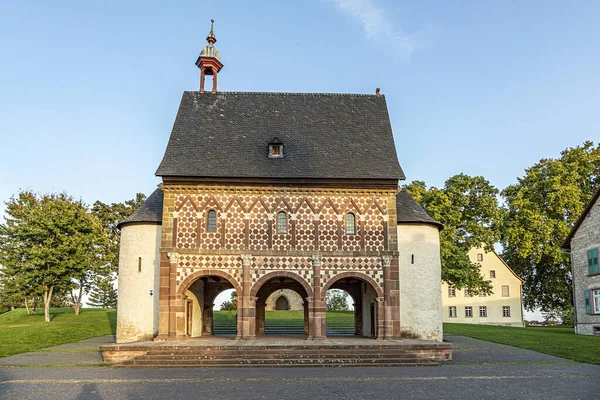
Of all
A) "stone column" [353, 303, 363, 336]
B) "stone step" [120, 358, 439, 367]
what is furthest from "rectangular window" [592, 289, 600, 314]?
"stone step" [120, 358, 439, 367]

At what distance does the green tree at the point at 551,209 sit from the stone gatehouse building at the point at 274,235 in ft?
55.6

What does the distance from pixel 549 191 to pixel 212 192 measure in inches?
1122

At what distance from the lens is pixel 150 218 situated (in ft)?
86.6

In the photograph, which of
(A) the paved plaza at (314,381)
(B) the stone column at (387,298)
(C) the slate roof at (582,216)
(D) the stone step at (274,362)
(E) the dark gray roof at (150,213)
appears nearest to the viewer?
(A) the paved plaza at (314,381)

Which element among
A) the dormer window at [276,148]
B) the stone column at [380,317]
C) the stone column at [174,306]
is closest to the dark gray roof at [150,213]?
the stone column at [174,306]

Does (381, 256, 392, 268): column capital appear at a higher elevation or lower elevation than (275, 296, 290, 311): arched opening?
higher

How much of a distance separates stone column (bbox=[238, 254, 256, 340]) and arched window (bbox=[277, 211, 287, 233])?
1928 millimetres

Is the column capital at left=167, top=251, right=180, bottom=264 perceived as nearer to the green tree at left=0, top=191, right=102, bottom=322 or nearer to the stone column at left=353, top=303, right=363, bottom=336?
the stone column at left=353, top=303, right=363, bottom=336

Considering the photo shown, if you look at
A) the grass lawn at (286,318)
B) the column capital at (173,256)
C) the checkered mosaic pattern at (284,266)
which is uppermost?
the column capital at (173,256)

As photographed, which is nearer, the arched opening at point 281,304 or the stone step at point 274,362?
the stone step at point 274,362

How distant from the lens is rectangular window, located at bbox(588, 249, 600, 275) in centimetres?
3365

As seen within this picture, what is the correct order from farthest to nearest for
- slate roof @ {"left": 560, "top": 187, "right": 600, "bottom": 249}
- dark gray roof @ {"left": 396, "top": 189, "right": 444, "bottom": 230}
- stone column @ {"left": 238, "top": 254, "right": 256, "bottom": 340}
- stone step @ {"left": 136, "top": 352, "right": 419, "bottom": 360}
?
slate roof @ {"left": 560, "top": 187, "right": 600, "bottom": 249} → dark gray roof @ {"left": 396, "top": 189, "right": 444, "bottom": 230} → stone column @ {"left": 238, "top": 254, "right": 256, "bottom": 340} → stone step @ {"left": 136, "top": 352, "right": 419, "bottom": 360}

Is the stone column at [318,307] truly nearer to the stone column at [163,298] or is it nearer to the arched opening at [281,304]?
the arched opening at [281,304]

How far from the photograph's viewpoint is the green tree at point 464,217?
125 feet
